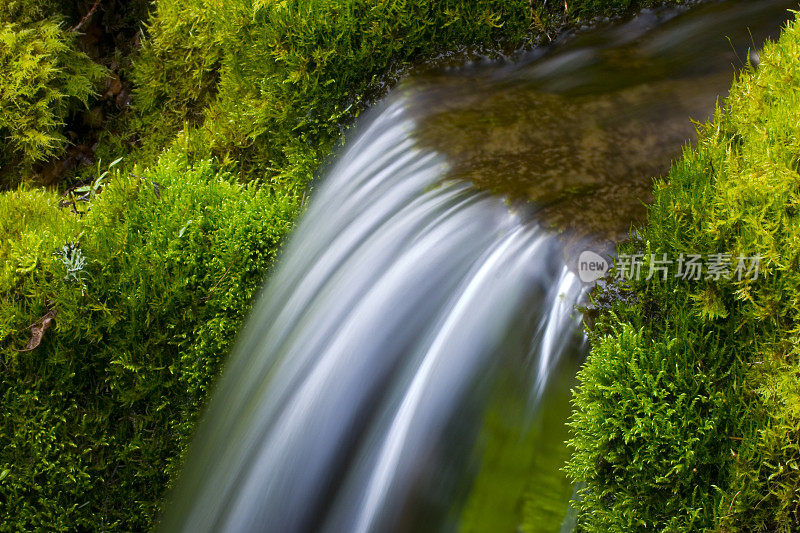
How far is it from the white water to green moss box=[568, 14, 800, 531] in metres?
0.34

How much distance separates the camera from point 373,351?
2.59 meters

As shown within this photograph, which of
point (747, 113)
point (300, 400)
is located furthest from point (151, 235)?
point (747, 113)

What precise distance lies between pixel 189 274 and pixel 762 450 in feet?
7.62

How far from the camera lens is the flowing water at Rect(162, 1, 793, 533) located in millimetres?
2303

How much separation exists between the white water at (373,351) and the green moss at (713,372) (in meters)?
0.34

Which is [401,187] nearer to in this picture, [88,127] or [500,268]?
[500,268]

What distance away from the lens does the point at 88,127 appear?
4324mm

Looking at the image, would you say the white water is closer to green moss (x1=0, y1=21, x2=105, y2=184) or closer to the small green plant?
the small green plant

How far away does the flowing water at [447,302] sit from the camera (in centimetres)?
230

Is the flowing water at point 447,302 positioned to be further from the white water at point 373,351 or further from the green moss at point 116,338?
the green moss at point 116,338

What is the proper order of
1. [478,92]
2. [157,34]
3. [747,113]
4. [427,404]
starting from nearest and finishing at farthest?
[747,113]
[427,404]
[478,92]
[157,34]

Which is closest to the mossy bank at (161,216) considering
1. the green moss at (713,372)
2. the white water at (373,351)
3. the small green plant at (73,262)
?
the small green plant at (73,262)

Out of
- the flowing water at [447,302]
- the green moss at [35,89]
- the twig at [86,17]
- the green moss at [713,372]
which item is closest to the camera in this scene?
the green moss at [713,372]

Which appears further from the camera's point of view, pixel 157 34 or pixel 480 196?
pixel 157 34
